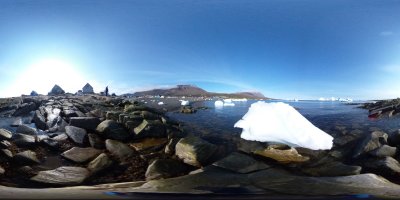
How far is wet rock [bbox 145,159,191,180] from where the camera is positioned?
401cm

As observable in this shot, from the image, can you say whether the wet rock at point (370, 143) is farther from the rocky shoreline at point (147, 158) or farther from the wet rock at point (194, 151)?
the wet rock at point (194, 151)

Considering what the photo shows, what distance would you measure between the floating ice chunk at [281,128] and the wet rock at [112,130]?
2.44 m

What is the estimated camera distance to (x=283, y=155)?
16.3 ft

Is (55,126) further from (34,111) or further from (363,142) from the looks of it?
(363,142)

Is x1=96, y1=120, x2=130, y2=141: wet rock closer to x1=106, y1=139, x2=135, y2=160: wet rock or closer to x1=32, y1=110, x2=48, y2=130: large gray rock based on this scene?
x1=106, y1=139, x2=135, y2=160: wet rock

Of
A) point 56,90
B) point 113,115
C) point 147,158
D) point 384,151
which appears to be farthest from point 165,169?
point 384,151

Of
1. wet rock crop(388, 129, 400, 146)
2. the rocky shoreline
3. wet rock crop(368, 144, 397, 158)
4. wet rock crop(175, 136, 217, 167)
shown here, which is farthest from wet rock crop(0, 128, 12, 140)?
wet rock crop(388, 129, 400, 146)

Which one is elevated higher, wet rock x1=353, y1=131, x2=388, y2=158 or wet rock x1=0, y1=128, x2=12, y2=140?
wet rock x1=0, y1=128, x2=12, y2=140

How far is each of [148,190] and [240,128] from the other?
11.0ft

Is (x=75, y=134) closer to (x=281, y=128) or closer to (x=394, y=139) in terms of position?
(x=281, y=128)

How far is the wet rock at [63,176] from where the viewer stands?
3.62 meters

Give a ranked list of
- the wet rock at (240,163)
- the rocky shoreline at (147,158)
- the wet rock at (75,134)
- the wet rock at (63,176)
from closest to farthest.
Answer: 1. the wet rock at (63,176)
2. the rocky shoreline at (147,158)
3. the wet rock at (240,163)
4. the wet rock at (75,134)

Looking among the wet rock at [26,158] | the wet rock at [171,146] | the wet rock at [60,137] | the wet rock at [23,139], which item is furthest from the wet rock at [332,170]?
the wet rock at [23,139]

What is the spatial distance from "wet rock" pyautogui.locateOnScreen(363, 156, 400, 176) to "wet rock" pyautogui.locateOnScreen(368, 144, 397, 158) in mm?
305
